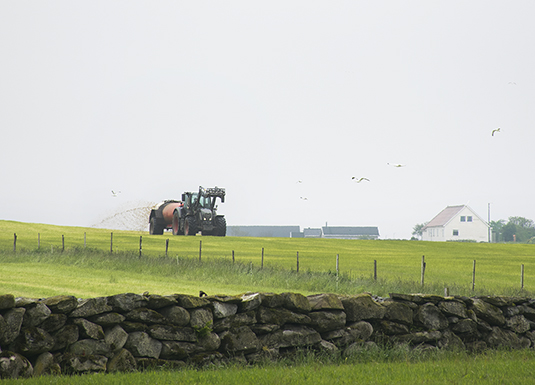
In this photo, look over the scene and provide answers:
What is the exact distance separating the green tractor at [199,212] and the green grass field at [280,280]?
1603mm

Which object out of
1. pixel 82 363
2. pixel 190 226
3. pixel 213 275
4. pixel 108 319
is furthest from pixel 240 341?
pixel 190 226

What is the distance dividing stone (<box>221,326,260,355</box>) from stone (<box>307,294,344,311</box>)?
3.78 feet

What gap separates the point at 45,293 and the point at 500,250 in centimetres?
4520

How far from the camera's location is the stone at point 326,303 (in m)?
9.21

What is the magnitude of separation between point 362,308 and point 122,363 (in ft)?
13.3

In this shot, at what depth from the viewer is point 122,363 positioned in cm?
785

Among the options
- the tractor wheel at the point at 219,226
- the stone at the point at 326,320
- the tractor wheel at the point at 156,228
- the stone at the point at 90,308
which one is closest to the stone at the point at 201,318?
the stone at the point at 90,308

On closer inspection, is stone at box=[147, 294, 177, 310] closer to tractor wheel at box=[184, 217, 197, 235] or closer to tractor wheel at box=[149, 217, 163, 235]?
tractor wheel at box=[184, 217, 197, 235]

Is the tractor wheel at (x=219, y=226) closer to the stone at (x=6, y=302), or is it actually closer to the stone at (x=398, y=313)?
the stone at (x=398, y=313)

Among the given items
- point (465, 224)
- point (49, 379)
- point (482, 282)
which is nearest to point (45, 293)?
point (49, 379)

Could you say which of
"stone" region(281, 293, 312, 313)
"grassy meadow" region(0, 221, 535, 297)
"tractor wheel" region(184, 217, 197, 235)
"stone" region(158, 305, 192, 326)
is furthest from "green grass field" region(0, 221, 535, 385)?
"tractor wheel" region(184, 217, 197, 235)

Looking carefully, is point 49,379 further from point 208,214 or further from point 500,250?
point 500,250

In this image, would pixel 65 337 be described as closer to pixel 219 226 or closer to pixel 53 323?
pixel 53 323

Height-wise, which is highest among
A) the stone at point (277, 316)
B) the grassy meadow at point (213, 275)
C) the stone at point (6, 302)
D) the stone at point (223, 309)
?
the stone at point (6, 302)
